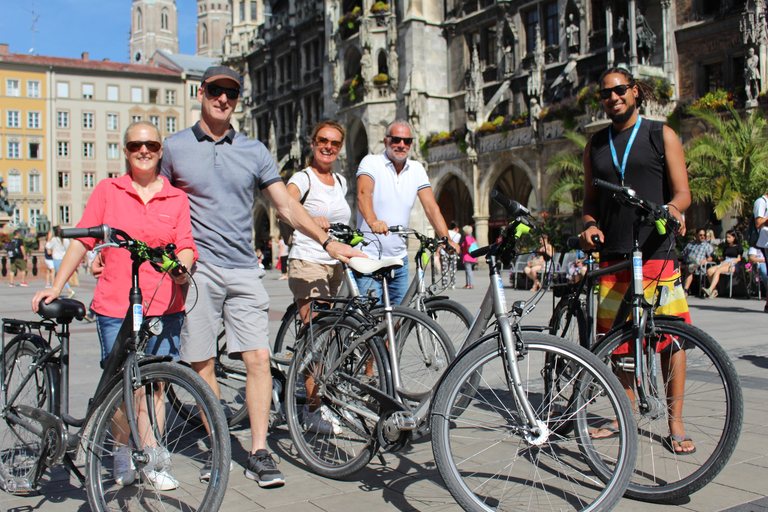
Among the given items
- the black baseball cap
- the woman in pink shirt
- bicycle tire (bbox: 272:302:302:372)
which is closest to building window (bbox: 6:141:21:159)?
bicycle tire (bbox: 272:302:302:372)

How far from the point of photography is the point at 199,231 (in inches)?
160

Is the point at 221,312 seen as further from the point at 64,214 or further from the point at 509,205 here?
the point at 64,214

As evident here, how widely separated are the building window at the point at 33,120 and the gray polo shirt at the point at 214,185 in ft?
244

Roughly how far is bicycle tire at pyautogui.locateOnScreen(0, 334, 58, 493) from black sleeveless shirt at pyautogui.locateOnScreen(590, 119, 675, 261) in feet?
10.1

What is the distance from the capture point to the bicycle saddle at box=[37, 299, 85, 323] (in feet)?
11.4

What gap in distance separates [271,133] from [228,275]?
45.5 meters

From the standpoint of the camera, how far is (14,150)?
229 ft

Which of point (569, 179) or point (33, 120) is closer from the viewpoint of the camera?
point (569, 179)

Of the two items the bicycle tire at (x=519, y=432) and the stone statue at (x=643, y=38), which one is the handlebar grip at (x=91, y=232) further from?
the stone statue at (x=643, y=38)

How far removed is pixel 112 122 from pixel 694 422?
76.2m

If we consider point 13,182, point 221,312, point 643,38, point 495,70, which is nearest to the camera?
point 221,312

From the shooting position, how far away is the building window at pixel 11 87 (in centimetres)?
6917

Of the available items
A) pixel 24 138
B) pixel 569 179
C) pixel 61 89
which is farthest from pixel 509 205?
pixel 61 89

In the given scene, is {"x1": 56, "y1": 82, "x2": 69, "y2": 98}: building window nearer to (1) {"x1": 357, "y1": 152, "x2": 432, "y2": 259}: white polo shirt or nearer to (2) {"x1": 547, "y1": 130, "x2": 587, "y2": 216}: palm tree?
(2) {"x1": 547, "y1": 130, "x2": 587, "y2": 216}: palm tree
